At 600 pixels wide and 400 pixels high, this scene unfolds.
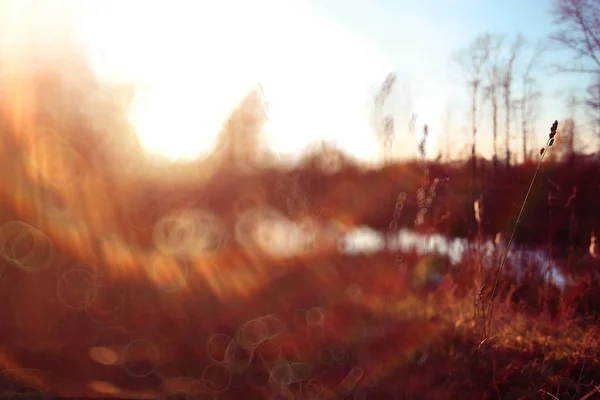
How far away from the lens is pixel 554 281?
538 cm

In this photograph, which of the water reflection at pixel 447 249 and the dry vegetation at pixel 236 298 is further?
the water reflection at pixel 447 249

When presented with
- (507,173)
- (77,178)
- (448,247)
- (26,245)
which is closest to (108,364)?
(26,245)

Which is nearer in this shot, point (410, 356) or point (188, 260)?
point (410, 356)

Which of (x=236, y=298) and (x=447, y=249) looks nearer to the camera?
(x=236, y=298)

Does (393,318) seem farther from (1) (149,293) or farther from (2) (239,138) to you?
(2) (239,138)

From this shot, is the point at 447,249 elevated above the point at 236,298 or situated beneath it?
elevated above

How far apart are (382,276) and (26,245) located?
127 inches

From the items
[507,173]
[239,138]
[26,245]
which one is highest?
[239,138]

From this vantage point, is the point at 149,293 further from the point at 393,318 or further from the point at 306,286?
the point at 393,318

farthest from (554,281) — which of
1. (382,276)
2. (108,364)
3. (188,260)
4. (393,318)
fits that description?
(108,364)

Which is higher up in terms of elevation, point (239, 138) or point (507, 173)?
point (239, 138)

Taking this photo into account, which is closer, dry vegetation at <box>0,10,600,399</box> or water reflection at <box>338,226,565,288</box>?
dry vegetation at <box>0,10,600,399</box>

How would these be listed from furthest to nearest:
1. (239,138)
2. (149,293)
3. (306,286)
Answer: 1. (239,138)
2. (306,286)
3. (149,293)

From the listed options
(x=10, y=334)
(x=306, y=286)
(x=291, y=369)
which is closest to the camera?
(x=291, y=369)
